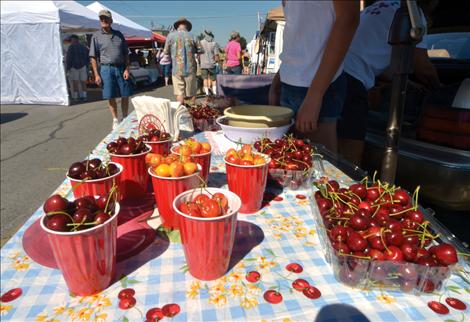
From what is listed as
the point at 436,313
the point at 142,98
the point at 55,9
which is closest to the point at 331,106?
the point at 436,313

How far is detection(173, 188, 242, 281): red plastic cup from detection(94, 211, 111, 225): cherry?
5.9 inches

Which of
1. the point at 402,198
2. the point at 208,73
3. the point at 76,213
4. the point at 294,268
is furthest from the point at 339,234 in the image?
the point at 208,73

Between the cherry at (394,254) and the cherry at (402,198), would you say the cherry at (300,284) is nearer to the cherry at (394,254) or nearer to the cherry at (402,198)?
the cherry at (394,254)

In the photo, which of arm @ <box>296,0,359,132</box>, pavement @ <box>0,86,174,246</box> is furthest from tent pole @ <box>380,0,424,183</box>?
pavement @ <box>0,86,174,246</box>

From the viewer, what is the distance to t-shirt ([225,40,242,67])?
924 cm

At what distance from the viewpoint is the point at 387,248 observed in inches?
27.6

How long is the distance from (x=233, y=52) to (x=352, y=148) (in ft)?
26.1

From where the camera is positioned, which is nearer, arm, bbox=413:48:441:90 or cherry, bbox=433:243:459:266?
cherry, bbox=433:243:459:266

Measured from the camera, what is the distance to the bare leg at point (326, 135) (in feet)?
4.98

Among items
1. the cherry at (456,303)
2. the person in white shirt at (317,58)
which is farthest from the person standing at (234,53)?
the cherry at (456,303)

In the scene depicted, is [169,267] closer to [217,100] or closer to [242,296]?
[242,296]

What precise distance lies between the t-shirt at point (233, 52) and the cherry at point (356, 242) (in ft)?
30.1

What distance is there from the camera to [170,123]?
185 centimetres

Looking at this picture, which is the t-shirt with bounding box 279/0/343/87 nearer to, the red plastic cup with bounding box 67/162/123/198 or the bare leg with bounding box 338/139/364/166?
the bare leg with bounding box 338/139/364/166
